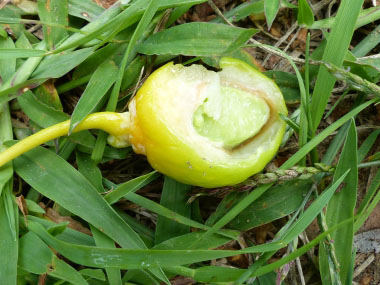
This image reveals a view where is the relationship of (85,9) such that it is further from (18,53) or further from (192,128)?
(192,128)

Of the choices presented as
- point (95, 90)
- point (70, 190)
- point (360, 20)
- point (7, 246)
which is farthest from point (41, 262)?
point (360, 20)

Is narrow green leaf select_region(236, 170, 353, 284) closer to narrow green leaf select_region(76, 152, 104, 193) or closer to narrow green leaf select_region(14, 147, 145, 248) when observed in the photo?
narrow green leaf select_region(14, 147, 145, 248)

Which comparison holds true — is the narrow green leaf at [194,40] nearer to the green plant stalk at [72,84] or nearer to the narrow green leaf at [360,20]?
the green plant stalk at [72,84]

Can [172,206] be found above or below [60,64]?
below

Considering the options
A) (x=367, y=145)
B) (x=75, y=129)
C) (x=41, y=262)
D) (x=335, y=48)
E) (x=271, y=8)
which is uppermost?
(x=271, y=8)

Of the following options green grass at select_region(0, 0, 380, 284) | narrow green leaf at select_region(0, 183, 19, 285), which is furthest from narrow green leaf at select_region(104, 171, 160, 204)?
narrow green leaf at select_region(0, 183, 19, 285)

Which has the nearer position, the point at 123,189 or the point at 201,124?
the point at 201,124
